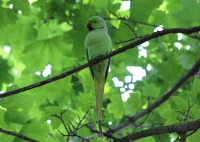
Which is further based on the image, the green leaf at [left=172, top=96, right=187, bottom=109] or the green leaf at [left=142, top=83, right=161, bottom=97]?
the green leaf at [left=142, top=83, right=161, bottom=97]

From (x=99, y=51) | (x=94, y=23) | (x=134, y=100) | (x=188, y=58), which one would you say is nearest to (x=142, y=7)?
(x=94, y=23)

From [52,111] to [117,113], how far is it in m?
1.35

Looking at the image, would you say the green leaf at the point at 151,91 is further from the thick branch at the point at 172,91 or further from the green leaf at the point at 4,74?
the green leaf at the point at 4,74

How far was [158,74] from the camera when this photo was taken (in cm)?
390

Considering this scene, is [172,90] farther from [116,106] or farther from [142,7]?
[142,7]

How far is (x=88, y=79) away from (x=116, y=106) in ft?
2.49

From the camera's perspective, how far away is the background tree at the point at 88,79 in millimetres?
2002

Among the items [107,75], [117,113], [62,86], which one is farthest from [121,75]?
[62,86]

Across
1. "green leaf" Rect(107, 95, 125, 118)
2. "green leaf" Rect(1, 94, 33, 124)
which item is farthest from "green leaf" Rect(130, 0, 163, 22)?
"green leaf" Rect(1, 94, 33, 124)

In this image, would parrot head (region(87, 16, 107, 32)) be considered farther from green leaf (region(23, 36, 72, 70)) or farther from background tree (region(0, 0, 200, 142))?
green leaf (region(23, 36, 72, 70))

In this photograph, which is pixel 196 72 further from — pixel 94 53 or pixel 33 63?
pixel 33 63

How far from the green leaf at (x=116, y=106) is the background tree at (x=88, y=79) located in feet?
0.05

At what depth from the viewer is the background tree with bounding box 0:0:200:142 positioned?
2.00 meters

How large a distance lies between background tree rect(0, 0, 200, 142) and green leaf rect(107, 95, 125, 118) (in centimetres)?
2
